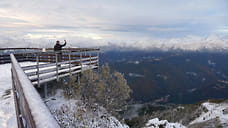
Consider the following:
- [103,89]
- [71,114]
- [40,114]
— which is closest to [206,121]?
[103,89]

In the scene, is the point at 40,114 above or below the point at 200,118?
above

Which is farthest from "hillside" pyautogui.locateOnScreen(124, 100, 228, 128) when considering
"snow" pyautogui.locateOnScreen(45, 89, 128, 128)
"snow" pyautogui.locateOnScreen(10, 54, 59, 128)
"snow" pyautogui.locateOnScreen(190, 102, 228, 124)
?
"snow" pyautogui.locateOnScreen(10, 54, 59, 128)

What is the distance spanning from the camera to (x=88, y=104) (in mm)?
12312

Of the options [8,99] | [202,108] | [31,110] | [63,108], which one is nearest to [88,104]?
[63,108]

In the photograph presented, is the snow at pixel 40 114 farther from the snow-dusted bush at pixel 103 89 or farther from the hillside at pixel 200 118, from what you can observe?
the hillside at pixel 200 118

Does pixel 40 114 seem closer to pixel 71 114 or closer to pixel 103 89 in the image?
pixel 71 114

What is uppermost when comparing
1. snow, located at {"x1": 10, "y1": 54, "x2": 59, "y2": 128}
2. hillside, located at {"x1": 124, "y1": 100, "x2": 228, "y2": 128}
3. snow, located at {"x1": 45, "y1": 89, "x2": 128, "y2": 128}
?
snow, located at {"x1": 10, "y1": 54, "x2": 59, "y2": 128}

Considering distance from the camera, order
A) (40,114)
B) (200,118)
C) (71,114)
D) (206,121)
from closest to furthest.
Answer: (40,114) → (71,114) → (206,121) → (200,118)

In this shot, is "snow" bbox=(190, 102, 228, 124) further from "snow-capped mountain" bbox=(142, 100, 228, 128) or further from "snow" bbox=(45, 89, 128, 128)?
"snow" bbox=(45, 89, 128, 128)

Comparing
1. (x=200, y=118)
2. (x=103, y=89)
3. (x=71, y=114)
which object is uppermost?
(x=103, y=89)

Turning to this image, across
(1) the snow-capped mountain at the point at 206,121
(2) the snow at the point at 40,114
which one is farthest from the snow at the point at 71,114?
(2) the snow at the point at 40,114

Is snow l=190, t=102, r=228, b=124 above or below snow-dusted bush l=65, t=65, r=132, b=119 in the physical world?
below

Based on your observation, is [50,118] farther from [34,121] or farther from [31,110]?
[31,110]

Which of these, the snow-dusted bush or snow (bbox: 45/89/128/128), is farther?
the snow-dusted bush
